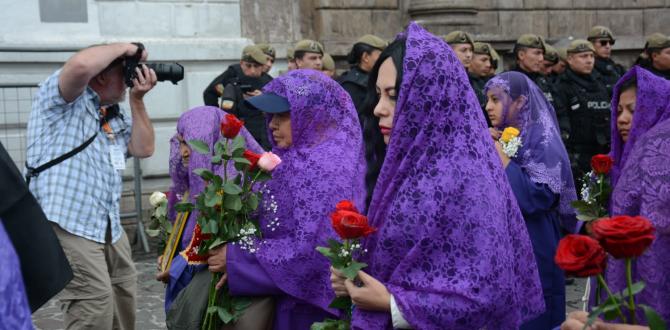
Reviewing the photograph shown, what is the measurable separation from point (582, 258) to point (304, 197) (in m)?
1.74

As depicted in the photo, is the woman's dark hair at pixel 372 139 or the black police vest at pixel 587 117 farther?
the black police vest at pixel 587 117

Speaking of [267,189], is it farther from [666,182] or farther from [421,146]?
[666,182]

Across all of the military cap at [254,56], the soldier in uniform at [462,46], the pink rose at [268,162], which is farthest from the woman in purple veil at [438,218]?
the military cap at [254,56]

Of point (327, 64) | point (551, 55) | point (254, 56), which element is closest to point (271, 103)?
point (254, 56)

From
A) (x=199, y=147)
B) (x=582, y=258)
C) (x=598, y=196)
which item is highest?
(x=199, y=147)

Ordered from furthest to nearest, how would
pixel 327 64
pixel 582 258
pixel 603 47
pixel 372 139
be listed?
pixel 603 47 → pixel 327 64 → pixel 372 139 → pixel 582 258

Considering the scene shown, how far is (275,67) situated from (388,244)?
898 centimetres

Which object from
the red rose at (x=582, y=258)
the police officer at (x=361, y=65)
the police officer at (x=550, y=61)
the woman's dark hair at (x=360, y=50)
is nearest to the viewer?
the red rose at (x=582, y=258)

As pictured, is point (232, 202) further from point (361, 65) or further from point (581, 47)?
point (581, 47)

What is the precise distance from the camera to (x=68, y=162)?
4938 mm

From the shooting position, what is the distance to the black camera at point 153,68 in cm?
511

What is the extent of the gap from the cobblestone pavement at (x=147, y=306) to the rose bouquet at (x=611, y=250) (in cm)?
491

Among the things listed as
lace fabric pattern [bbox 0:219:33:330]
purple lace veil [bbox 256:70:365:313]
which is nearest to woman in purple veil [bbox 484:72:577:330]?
purple lace veil [bbox 256:70:365:313]

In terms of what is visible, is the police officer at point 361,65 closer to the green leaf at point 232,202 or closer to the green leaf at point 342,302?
the green leaf at point 232,202
